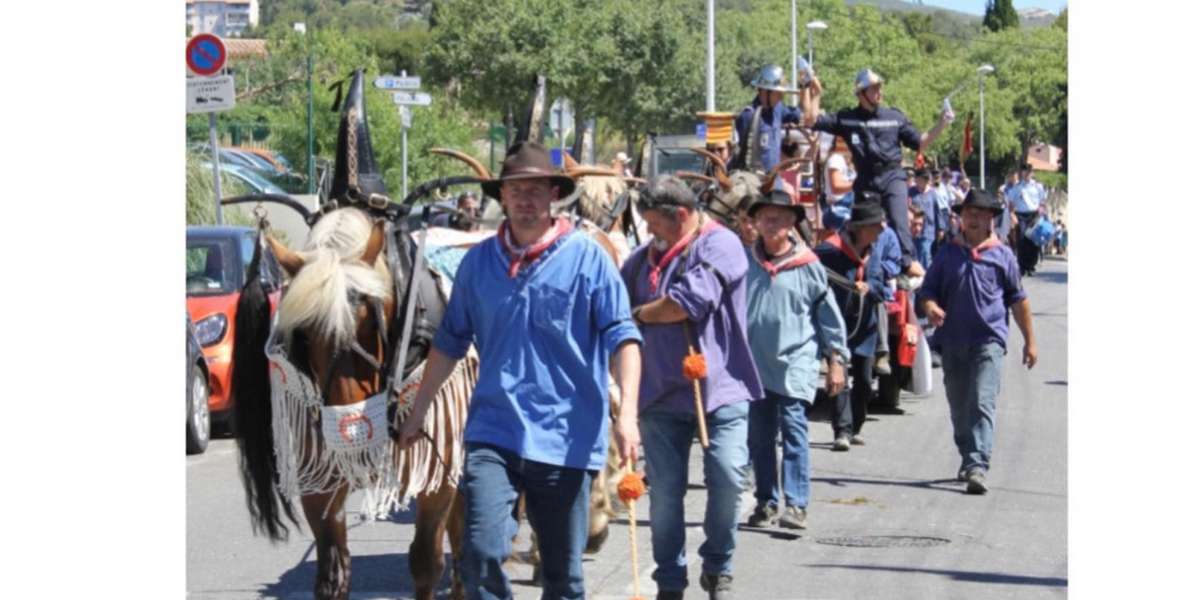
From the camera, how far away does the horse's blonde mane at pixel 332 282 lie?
7.38 m

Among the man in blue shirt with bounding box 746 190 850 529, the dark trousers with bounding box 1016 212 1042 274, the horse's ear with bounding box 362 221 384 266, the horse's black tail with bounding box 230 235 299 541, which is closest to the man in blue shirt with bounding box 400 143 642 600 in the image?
the horse's ear with bounding box 362 221 384 266

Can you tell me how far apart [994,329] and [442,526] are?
534 centimetres

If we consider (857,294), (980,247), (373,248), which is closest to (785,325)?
(980,247)

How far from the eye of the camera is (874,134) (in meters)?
14.7

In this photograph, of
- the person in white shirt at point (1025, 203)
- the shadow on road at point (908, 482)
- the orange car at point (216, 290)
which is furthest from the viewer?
the person in white shirt at point (1025, 203)

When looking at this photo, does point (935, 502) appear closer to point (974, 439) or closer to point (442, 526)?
point (974, 439)

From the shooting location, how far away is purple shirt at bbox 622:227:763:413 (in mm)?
8305

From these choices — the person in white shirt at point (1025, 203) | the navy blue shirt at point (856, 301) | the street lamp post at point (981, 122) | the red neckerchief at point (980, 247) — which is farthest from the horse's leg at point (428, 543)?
the street lamp post at point (981, 122)

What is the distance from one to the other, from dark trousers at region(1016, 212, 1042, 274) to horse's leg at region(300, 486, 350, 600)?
22288mm

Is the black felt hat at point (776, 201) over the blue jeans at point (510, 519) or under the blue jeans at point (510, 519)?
over

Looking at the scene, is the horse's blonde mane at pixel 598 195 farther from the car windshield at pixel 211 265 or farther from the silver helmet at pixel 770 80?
the car windshield at pixel 211 265

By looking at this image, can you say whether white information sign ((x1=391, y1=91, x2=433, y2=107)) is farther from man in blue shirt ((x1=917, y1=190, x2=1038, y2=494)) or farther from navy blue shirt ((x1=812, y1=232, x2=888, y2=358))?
man in blue shirt ((x1=917, y1=190, x2=1038, y2=494))

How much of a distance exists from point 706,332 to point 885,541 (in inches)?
→ 106

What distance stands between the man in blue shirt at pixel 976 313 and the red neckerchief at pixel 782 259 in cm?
165
